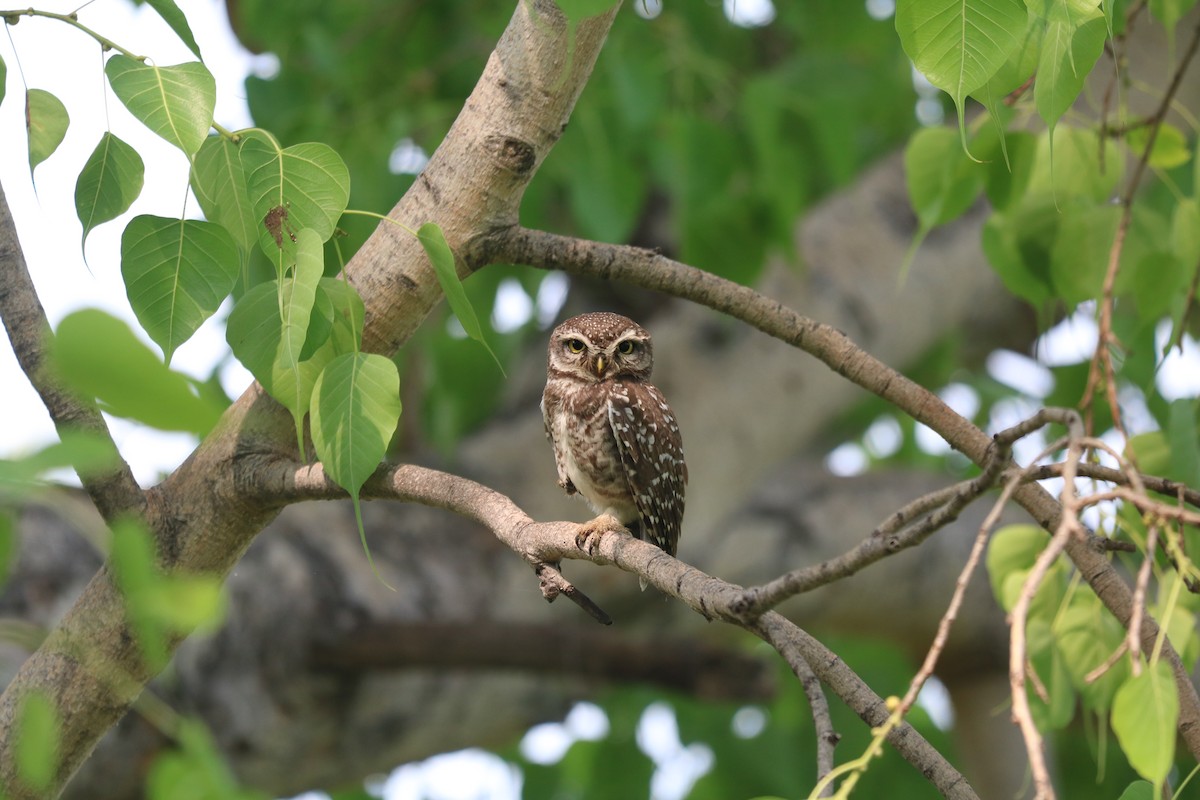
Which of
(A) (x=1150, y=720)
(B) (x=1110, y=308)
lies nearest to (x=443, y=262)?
(A) (x=1150, y=720)

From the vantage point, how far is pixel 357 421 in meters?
1.66

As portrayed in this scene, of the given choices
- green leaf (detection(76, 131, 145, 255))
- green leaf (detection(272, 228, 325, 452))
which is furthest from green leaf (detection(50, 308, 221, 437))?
green leaf (detection(76, 131, 145, 255))

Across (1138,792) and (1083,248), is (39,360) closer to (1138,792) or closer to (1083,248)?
(1138,792)

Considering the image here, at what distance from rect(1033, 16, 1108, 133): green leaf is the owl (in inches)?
64.7

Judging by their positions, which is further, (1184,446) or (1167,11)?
(1167,11)

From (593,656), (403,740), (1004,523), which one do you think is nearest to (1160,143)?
(593,656)

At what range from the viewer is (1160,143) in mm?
2961

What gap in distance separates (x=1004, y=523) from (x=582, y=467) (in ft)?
9.89

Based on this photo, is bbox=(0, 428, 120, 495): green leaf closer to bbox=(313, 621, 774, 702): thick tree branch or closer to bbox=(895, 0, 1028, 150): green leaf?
bbox=(895, 0, 1028, 150): green leaf

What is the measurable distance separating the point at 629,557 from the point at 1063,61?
1001 millimetres

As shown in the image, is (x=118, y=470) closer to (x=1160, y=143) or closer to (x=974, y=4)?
(x=974, y=4)

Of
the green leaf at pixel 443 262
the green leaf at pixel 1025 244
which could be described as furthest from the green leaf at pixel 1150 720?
the green leaf at pixel 1025 244

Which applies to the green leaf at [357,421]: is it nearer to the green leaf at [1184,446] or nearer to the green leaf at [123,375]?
the green leaf at [123,375]

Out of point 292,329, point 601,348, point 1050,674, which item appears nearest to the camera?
point 292,329
